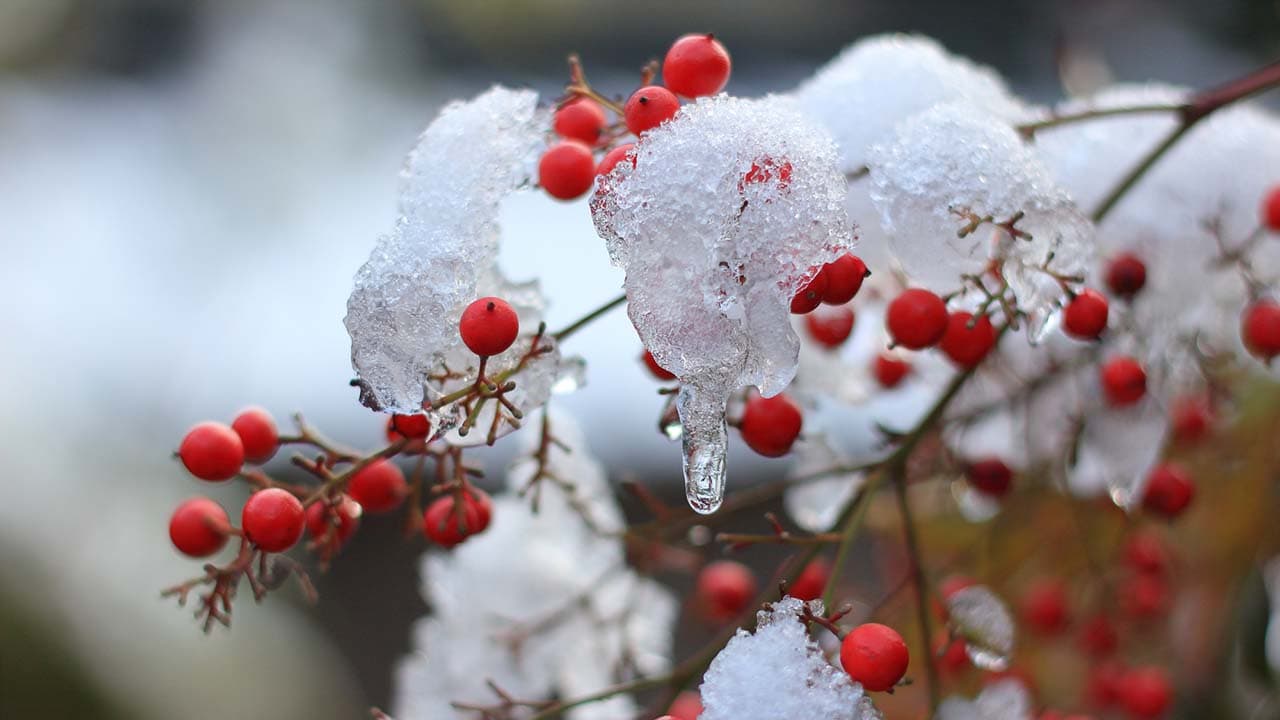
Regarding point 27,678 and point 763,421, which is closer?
point 763,421

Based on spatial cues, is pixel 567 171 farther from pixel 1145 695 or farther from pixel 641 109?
pixel 1145 695

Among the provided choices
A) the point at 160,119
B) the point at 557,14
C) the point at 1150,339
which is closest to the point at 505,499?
the point at 1150,339

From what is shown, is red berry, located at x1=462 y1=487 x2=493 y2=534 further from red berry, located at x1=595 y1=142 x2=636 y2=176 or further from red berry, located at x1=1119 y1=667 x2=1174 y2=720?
red berry, located at x1=1119 y1=667 x2=1174 y2=720

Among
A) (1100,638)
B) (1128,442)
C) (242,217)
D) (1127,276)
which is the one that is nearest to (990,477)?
(1128,442)

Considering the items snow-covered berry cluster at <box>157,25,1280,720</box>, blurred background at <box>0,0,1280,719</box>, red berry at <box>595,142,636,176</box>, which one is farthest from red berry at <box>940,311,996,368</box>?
blurred background at <box>0,0,1280,719</box>

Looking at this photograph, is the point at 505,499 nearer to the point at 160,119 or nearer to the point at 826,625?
the point at 826,625

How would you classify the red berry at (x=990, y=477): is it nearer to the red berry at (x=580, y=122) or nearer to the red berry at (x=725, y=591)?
the red berry at (x=725, y=591)
